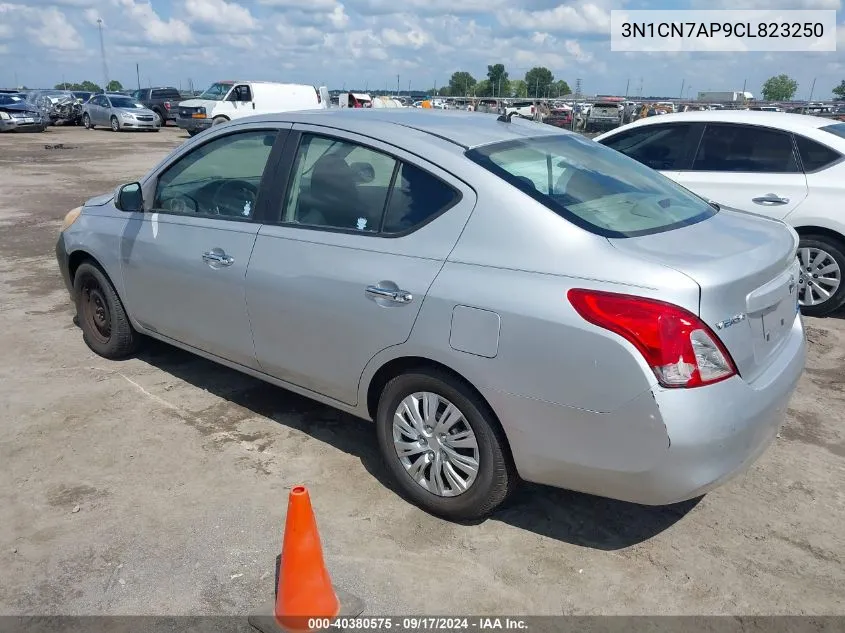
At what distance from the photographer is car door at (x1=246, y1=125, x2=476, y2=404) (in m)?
3.11

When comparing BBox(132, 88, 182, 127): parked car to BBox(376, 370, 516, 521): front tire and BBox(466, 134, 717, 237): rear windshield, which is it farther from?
BBox(376, 370, 516, 521): front tire

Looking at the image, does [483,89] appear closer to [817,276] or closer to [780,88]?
[780,88]

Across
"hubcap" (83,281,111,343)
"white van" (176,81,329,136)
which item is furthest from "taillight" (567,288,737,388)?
"white van" (176,81,329,136)

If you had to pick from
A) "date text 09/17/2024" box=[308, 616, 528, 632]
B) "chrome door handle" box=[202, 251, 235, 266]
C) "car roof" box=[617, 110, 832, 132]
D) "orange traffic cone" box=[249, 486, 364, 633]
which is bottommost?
"date text 09/17/2024" box=[308, 616, 528, 632]

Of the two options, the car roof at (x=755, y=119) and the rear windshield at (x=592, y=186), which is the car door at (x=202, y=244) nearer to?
the rear windshield at (x=592, y=186)

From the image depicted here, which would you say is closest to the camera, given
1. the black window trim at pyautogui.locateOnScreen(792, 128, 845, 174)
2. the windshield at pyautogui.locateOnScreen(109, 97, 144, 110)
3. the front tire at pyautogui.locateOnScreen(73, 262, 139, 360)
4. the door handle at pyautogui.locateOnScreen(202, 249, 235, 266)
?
the door handle at pyautogui.locateOnScreen(202, 249, 235, 266)

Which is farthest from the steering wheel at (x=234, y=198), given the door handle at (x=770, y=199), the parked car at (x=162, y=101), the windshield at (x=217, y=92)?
the parked car at (x=162, y=101)

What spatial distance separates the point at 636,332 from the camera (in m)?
2.54

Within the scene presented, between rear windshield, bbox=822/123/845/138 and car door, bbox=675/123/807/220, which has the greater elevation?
rear windshield, bbox=822/123/845/138

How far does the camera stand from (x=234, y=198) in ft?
13.2

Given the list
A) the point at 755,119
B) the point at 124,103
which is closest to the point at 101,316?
the point at 755,119

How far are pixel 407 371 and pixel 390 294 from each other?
0.36 meters

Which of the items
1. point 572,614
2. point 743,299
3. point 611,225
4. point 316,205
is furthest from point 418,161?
point 572,614

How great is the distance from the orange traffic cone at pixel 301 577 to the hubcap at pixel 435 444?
77 cm
